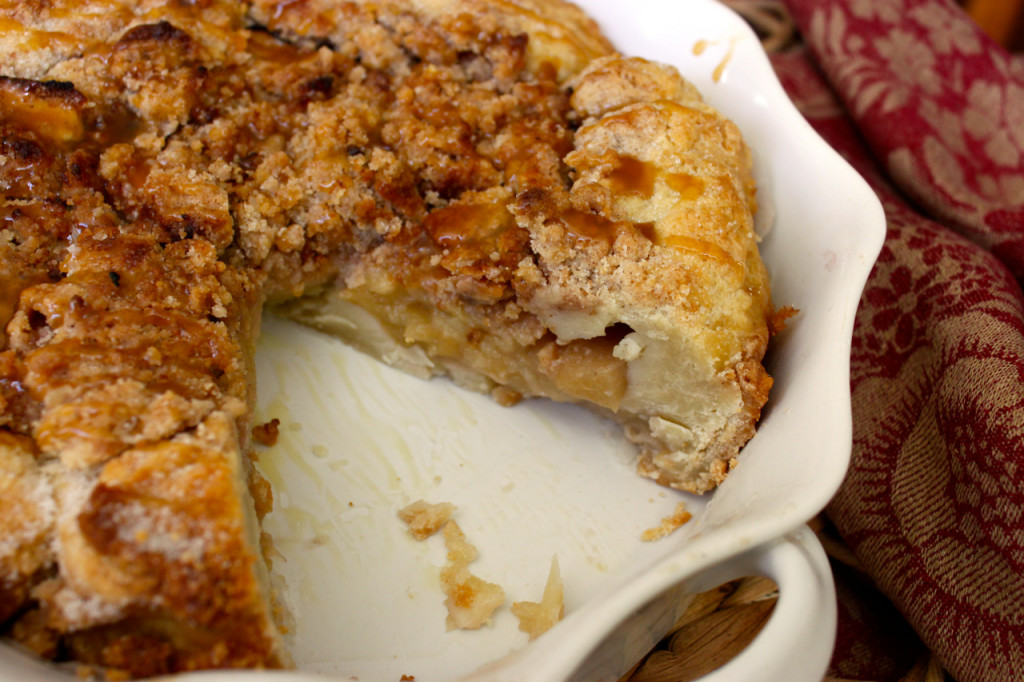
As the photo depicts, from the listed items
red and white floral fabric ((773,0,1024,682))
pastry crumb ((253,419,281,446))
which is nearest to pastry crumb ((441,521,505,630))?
pastry crumb ((253,419,281,446))

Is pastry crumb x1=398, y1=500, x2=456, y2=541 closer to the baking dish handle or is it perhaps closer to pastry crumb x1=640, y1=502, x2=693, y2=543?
pastry crumb x1=640, y1=502, x2=693, y2=543

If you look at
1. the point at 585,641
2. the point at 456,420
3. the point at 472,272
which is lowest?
the point at 456,420

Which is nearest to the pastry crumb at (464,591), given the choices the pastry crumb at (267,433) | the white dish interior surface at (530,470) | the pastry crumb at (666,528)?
the white dish interior surface at (530,470)

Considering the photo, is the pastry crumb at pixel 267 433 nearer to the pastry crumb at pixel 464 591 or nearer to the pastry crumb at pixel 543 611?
the pastry crumb at pixel 464 591

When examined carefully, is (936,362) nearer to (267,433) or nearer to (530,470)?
(530,470)

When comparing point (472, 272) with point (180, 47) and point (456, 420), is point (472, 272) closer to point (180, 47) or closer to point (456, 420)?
point (456, 420)

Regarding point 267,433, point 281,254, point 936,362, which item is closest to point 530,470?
point 267,433

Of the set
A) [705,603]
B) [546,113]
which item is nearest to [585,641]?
[705,603]
